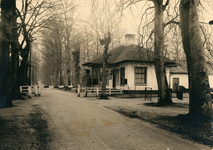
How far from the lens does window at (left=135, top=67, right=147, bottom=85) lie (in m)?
21.3

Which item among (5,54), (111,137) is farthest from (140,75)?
(111,137)

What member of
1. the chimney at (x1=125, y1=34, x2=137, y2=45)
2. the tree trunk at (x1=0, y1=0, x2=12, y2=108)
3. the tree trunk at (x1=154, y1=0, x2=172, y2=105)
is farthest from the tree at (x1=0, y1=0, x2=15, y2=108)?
the chimney at (x1=125, y1=34, x2=137, y2=45)

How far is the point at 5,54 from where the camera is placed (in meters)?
9.50

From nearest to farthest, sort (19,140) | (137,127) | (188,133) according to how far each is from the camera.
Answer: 1. (19,140)
2. (188,133)
3. (137,127)

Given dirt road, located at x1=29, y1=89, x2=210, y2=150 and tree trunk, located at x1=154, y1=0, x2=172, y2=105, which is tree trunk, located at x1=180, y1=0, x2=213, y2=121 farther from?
tree trunk, located at x1=154, y1=0, x2=172, y2=105

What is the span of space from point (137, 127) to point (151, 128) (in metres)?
0.47

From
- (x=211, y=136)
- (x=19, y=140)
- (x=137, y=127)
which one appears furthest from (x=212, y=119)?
(x=19, y=140)

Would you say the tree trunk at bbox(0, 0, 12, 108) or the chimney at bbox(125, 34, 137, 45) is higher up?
the chimney at bbox(125, 34, 137, 45)

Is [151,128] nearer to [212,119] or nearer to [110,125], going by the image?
[110,125]

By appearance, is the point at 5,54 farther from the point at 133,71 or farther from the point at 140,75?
the point at 140,75

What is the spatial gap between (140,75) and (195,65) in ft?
49.3

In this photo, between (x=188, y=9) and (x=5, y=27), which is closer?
(x=188, y=9)

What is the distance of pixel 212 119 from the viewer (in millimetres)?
6078

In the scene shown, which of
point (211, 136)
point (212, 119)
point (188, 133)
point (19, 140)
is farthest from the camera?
point (212, 119)
